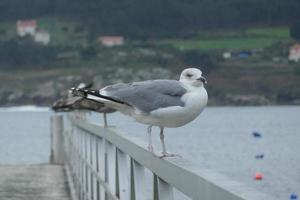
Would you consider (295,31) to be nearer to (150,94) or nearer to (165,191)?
(150,94)

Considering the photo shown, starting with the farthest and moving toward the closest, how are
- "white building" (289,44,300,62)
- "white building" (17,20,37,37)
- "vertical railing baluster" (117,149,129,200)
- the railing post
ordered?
"white building" (17,20,37,37)
"white building" (289,44,300,62)
the railing post
"vertical railing baluster" (117,149,129,200)

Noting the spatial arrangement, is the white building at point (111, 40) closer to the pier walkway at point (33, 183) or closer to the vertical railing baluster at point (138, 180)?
the pier walkway at point (33, 183)

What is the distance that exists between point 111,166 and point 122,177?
0.91 meters

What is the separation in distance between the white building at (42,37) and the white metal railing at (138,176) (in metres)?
122

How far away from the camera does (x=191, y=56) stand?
333ft

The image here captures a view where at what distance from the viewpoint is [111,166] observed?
8008 millimetres

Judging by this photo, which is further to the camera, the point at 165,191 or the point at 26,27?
the point at 26,27

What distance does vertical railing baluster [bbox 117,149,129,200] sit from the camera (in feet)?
23.1

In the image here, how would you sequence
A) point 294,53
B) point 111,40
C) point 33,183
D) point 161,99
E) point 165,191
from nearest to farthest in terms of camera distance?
point 165,191 < point 161,99 < point 33,183 < point 294,53 < point 111,40

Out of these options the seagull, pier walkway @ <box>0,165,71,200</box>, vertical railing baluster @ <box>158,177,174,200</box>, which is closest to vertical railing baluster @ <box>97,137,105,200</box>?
the seagull

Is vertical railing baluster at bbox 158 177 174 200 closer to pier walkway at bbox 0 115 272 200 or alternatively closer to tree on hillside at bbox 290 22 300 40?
pier walkway at bbox 0 115 272 200

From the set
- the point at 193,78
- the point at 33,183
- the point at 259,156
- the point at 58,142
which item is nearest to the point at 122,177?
the point at 193,78

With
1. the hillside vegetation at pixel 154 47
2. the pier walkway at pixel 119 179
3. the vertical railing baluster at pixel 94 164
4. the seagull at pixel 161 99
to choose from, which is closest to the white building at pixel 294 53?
the hillside vegetation at pixel 154 47

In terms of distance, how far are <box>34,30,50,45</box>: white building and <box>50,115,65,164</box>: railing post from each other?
109850mm
